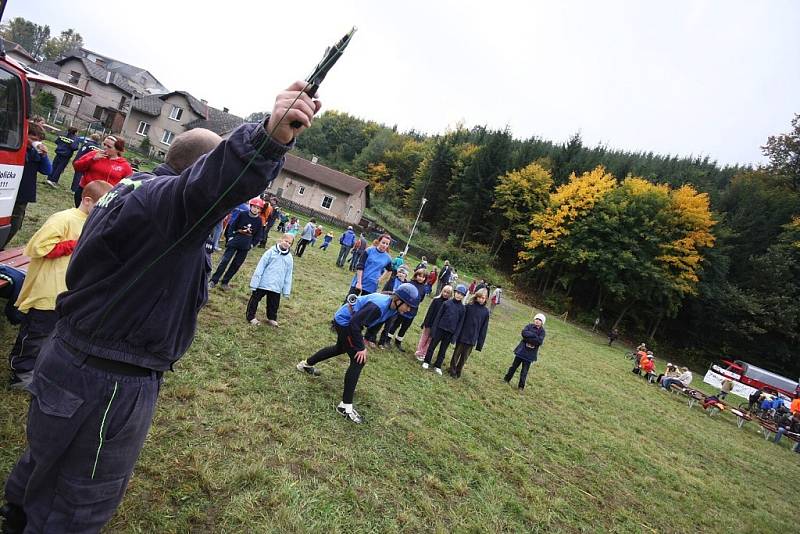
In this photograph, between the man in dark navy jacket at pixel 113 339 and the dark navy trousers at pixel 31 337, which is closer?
the man in dark navy jacket at pixel 113 339

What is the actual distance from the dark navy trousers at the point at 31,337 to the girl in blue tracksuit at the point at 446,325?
6.50 metres

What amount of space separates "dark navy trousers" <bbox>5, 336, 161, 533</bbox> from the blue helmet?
3.64m

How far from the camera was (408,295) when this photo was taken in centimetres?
530

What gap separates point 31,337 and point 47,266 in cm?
67

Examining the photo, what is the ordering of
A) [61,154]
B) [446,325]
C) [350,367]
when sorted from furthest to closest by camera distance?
[61,154] → [446,325] → [350,367]

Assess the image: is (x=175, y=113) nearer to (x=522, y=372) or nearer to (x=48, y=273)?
(x=522, y=372)

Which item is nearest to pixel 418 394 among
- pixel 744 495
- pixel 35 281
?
pixel 35 281

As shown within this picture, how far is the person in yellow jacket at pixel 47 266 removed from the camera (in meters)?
3.24

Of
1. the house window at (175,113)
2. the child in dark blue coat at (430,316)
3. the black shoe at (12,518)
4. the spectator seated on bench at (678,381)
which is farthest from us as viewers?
the house window at (175,113)

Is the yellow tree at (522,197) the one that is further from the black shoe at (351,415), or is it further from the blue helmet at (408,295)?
the black shoe at (351,415)

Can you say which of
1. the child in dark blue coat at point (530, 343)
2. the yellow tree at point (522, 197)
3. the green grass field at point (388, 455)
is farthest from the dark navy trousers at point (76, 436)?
the yellow tree at point (522, 197)

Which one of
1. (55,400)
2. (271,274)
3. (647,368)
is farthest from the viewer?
(647,368)

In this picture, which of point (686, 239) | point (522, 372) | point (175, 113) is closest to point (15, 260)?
point (522, 372)

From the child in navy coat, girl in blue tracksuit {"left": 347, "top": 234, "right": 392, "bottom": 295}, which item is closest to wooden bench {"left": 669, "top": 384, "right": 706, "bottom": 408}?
girl in blue tracksuit {"left": 347, "top": 234, "right": 392, "bottom": 295}
